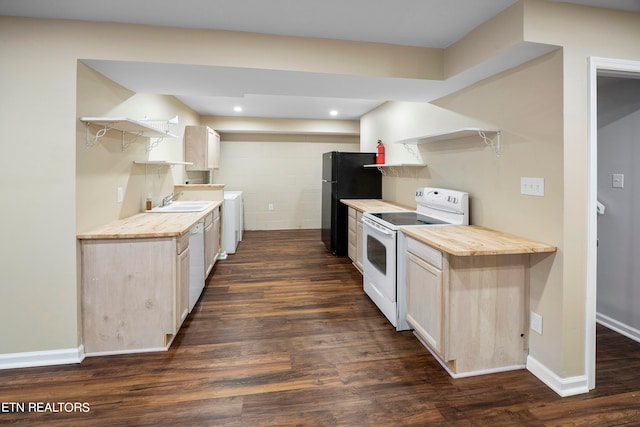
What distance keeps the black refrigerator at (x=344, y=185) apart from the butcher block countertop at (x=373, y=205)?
0.15 meters

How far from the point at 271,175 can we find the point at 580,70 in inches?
228

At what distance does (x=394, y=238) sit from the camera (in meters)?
Result: 2.75

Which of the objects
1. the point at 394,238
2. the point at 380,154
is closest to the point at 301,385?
the point at 394,238

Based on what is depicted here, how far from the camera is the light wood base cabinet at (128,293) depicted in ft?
7.61

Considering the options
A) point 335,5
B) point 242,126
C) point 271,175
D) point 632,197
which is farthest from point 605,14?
point 271,175

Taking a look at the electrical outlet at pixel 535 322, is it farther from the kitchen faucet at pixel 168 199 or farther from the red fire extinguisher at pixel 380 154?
the kitchen faucet at pixel 168 199

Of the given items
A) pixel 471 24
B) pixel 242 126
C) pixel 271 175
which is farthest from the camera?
pixel 271 175

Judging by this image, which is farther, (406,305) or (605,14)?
(406,305)

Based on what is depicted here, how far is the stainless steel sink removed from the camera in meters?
3.59

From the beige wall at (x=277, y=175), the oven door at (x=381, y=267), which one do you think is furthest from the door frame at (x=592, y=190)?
the beige wall at (x=277, y=175)

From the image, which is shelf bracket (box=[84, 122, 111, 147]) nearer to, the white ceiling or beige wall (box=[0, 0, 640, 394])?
beige wall (box=[0, 0, 640, 394])

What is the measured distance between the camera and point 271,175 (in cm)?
719

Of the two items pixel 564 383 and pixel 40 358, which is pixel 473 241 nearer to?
pixel 564 383

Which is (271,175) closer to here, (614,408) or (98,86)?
(98,86)
